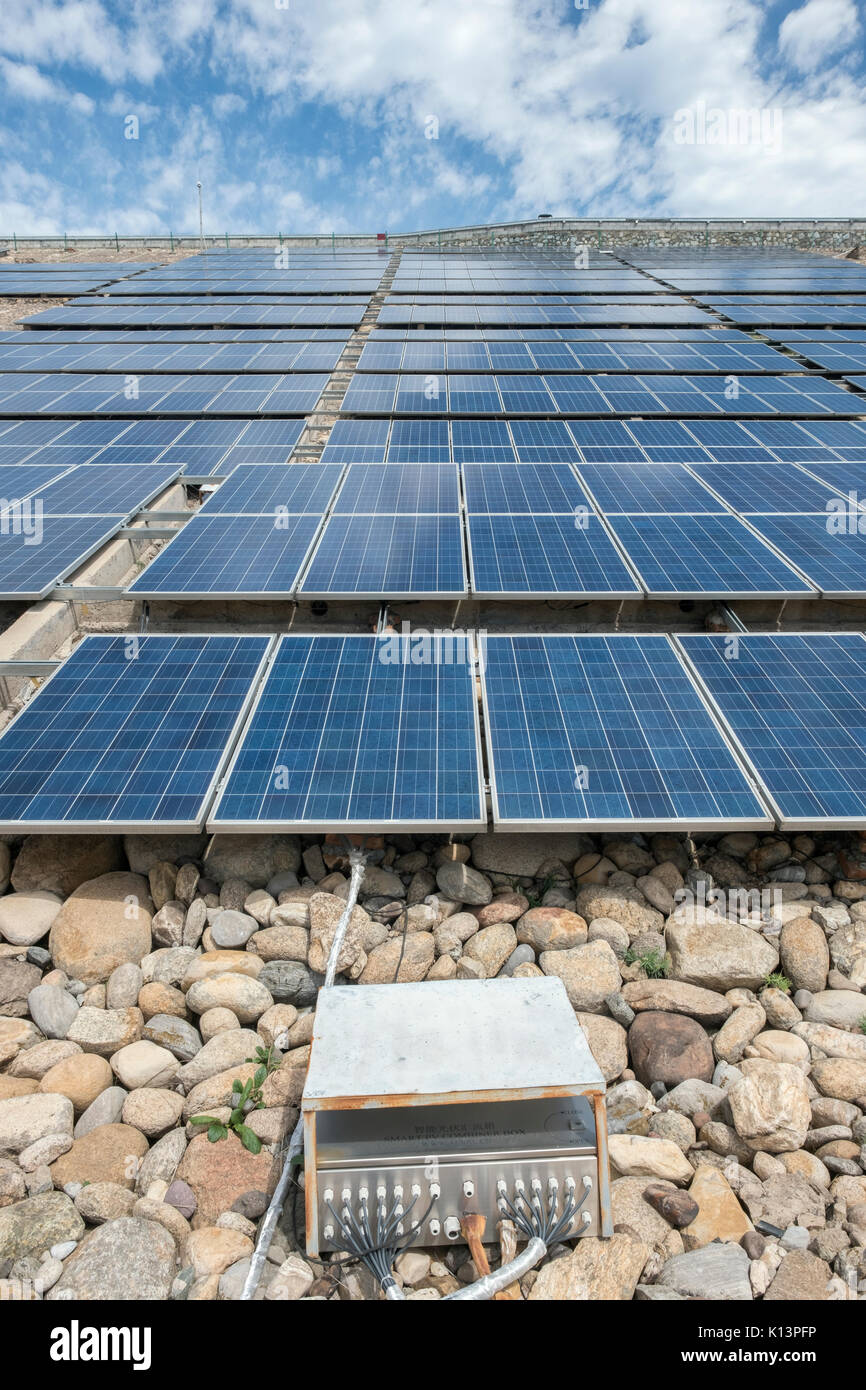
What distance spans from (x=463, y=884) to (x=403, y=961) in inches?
42.2

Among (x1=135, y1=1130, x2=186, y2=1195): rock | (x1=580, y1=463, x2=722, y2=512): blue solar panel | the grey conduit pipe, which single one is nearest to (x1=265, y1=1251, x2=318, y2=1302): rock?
the grey conduit pipe

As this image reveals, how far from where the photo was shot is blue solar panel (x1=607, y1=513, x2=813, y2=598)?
10.6 metres

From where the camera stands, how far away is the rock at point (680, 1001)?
659 centimetres

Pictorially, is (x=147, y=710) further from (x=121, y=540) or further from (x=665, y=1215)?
(x=665, y=1215)

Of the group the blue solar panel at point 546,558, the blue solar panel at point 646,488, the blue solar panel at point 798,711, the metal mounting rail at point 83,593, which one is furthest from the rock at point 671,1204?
the blue solar panel at point 646,488

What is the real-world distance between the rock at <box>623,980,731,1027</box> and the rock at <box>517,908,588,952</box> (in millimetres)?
701

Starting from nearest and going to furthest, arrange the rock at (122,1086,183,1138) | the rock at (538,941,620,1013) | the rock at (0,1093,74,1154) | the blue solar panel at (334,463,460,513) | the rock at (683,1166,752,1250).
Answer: the rock at (683,1166,752,1250) < the rock at (0,1093,74,1154) < the rock at (122,1086,183,1138) < the rock at (538,941,620,1013) < the blue solar panel at (334,463,460,513)

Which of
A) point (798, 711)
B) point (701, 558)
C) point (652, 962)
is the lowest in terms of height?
A: point (652, 962)

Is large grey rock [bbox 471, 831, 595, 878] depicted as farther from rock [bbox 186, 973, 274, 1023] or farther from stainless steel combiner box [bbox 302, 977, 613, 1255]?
rock [bbox 186, 973, 274, 1023]

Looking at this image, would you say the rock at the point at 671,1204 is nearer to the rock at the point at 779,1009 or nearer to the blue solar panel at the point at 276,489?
the rock at the point at 779,1009

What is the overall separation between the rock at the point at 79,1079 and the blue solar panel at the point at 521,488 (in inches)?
408

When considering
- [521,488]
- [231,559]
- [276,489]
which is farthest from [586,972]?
[276,489]

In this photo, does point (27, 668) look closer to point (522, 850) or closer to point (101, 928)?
point (101, 928)

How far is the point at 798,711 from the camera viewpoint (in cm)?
853
